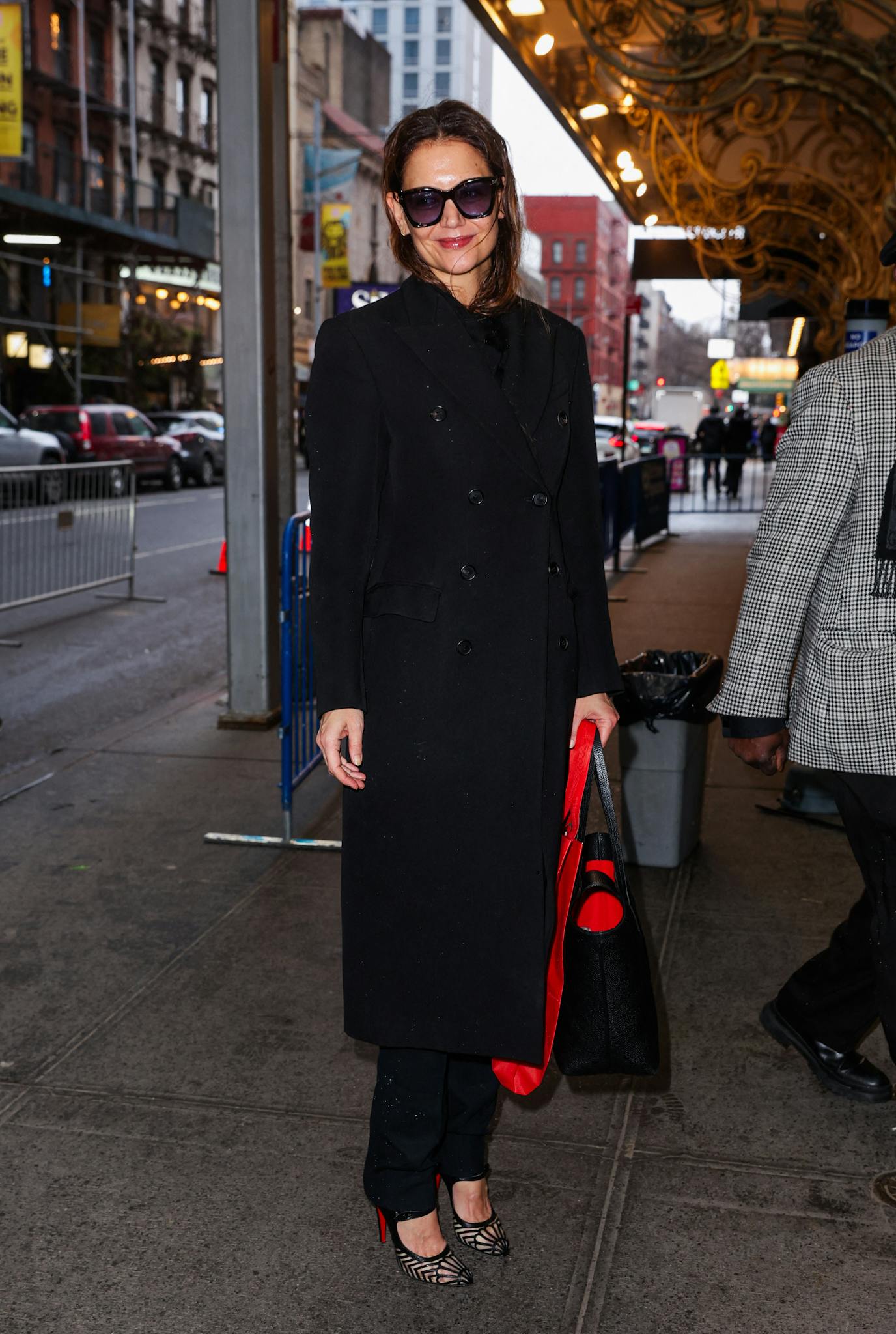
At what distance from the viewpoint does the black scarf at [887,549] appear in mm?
2791

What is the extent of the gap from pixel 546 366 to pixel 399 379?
0.30m

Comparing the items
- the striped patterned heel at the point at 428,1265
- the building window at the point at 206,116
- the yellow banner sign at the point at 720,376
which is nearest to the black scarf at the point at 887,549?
the striped patterned heel at the point at 428,1265

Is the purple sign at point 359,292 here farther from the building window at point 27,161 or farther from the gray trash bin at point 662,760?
the gray trash bin at point 662,760

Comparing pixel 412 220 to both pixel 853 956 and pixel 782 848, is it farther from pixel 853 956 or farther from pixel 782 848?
pixel 782 848

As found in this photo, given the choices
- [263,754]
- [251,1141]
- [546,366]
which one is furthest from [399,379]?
[263,754]

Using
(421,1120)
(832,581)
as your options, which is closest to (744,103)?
(832,581)

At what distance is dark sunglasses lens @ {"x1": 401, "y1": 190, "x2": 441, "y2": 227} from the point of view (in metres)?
2.52

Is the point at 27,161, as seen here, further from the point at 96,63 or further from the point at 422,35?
the point at 422,35

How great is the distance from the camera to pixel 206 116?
49656 mm

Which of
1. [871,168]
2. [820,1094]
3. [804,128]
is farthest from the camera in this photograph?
[804,128]

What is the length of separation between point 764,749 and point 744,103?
30.6 feet

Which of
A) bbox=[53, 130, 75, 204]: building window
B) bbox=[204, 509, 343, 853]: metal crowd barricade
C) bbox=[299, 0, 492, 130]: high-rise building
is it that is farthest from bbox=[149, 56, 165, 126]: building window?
bbox=[299, 0, 492, 130]: high-rise building

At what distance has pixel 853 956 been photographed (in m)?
3.40

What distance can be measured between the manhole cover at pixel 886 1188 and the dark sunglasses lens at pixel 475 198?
223cm
